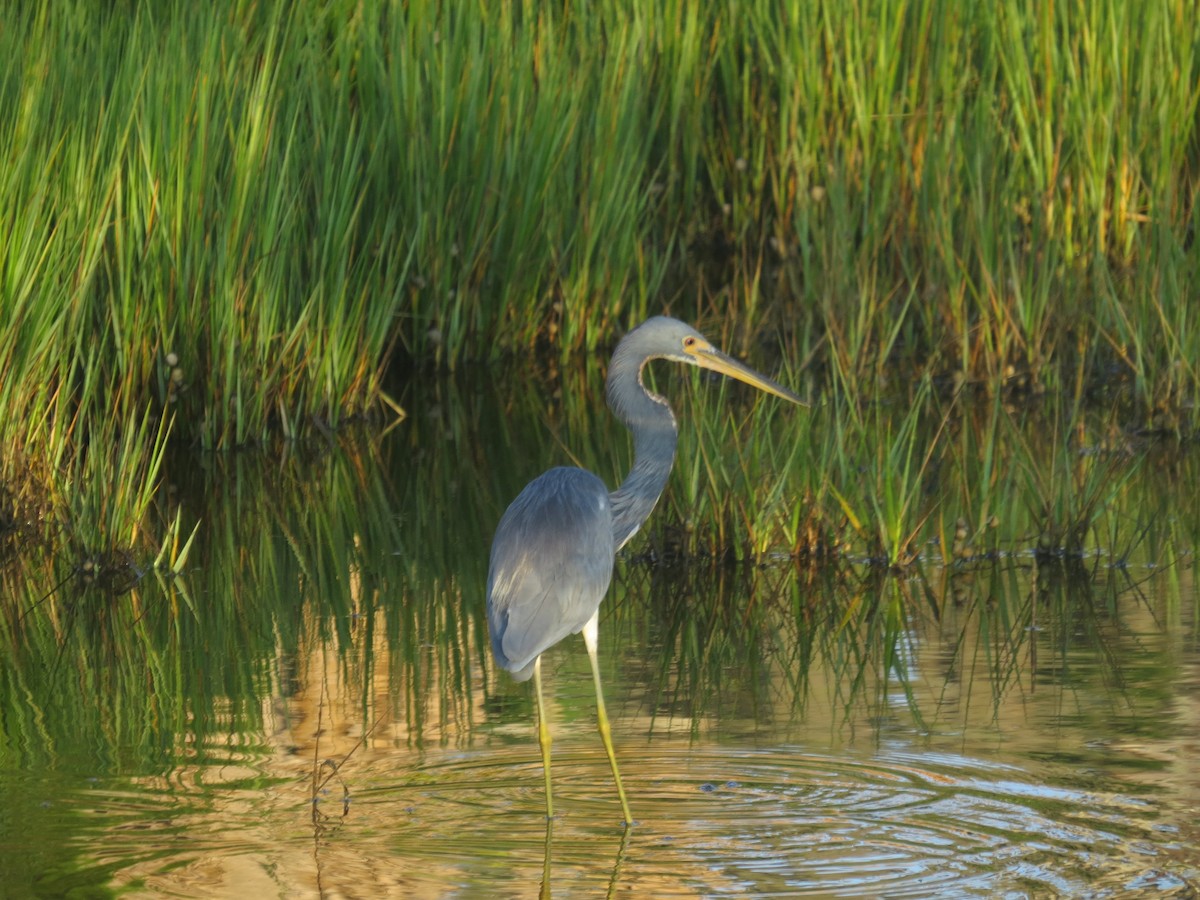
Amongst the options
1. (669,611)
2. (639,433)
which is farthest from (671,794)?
(669,611)

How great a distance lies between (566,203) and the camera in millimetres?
10203

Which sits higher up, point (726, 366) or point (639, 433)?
point (726, 366)

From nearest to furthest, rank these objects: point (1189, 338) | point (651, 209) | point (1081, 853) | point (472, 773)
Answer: point (1081, 853) < point (472, 773) < point (1189, 338) < point (651, 209)

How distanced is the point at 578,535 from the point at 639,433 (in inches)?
24.3

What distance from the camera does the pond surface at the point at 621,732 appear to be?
4.62m

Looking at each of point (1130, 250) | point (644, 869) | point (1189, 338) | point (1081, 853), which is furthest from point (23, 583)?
point (1130, 250)

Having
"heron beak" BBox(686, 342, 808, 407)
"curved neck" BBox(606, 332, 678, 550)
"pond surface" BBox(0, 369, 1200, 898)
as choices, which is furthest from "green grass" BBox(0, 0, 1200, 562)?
"curved neck" BBox(606, 332, 678, 550)

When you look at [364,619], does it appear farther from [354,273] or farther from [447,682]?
[354,273]

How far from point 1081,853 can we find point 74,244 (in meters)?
4.44

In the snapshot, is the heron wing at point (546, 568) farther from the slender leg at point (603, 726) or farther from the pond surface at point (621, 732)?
the pond surface at point (621, 732)

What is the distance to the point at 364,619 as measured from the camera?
264 inches

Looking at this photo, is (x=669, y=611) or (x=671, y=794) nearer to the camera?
(x=671, y=794)

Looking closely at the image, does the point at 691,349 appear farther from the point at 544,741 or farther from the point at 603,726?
the point at 544,741

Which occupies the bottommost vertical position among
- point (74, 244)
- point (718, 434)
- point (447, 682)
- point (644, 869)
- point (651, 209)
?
point (644, 869)
